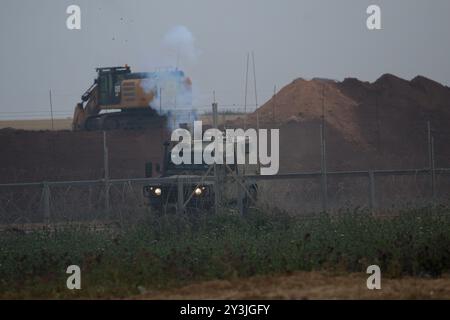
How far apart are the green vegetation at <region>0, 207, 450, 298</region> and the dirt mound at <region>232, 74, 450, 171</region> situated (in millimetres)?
18793

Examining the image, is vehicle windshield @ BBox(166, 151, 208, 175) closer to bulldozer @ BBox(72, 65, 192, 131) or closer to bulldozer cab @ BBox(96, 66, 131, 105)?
bulldozer @ BBox(72, 65, 192, 131)

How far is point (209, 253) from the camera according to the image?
1274 centimetres

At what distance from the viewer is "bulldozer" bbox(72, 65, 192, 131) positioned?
37.4 metres

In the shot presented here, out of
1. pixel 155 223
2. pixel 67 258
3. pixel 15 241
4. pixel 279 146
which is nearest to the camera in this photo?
pixel 67 258

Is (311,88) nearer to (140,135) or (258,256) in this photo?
(140,135)

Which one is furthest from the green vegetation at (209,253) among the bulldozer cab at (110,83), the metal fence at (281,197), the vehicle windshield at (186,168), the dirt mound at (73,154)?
the bulldozer cab at (110,83)

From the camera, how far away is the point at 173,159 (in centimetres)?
2145

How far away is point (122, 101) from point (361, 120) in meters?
11.3

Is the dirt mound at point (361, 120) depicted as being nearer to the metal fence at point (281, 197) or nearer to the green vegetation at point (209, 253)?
the metal fence at point (281, 197)

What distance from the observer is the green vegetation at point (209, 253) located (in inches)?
465

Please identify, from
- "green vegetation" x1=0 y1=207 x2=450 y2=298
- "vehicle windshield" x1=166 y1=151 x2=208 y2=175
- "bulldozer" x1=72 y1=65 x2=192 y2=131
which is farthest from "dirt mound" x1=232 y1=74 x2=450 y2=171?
"green vegetation" x1=0 y1=207 x2=450 y2=298

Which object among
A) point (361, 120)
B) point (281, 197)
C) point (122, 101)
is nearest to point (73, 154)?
point (122, 101)

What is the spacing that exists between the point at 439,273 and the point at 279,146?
23.3m
